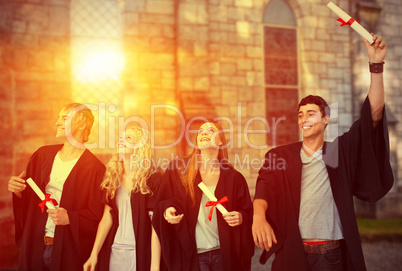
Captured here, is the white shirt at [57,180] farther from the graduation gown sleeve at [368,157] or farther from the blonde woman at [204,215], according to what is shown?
the graduation gown sleeve at [368,157]

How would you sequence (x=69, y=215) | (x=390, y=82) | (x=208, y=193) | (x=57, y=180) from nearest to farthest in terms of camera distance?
(x=208, y=193) → (x=69, y=215) → (x=57, y=180) → (x=390, y=82)

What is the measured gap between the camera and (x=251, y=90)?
790 centimetres

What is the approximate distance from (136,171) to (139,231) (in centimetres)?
45

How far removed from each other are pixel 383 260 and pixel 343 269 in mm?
4110

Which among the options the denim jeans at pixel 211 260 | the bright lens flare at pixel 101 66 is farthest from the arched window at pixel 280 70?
the denim jeans at pixel 211 260

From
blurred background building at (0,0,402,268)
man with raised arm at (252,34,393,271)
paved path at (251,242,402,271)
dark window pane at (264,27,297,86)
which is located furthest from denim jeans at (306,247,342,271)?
dark window pane at (264,27,297,86)

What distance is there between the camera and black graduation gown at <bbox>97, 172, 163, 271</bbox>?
8.82ft

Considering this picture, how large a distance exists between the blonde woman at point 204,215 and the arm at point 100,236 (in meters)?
0.39

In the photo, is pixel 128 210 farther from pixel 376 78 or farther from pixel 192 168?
pixel 376 78

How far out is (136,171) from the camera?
9.30ft

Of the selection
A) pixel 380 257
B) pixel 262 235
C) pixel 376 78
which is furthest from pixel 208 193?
pixel 380 257

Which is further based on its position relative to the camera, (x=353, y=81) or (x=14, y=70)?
(x=353, y=81)

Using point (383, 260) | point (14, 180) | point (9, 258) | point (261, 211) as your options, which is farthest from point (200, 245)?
point (383, 260)

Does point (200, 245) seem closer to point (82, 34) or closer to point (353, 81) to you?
point (82, 34)
